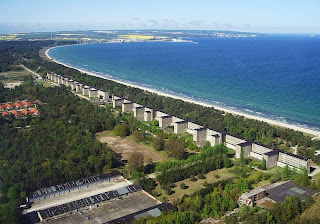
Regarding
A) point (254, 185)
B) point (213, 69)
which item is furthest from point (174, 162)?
point (213, 69)

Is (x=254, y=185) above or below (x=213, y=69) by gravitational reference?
below

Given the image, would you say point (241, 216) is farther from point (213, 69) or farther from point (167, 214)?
point (213, 69)

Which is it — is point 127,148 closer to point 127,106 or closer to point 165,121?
point 165,121

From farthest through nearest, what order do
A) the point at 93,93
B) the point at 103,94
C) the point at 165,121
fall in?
1. the point at 93,93
2. the point at 103,94
3. the point at 165,121

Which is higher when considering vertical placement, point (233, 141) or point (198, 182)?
point (233, 141)

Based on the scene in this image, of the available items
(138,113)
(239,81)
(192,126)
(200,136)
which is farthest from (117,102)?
(239,81)

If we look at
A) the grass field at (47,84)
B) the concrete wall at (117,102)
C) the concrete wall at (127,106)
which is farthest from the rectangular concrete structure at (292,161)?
the grass field at (47,84)
